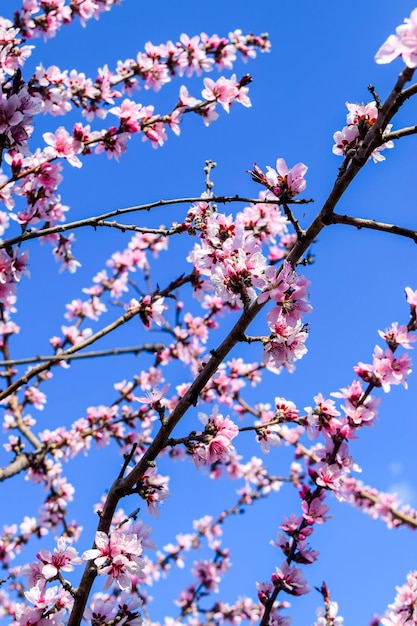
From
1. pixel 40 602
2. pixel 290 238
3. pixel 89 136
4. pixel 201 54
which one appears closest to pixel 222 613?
pixel 290 238

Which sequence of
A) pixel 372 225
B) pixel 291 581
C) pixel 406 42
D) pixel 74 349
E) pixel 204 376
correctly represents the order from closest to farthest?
pixel 406 42 < pixel 372 225 < pixel 204 376 < pixel 291 581 < pixel 74 349

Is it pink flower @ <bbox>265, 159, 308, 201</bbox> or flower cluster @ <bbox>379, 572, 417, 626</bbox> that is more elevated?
pink flower @ <bbox>265, 159, 308, 201</bbox>

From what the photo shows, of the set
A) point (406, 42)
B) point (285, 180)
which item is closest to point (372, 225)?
point (285, 180)

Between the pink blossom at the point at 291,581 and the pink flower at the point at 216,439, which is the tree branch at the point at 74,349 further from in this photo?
the pink blossom at the point at 291,581

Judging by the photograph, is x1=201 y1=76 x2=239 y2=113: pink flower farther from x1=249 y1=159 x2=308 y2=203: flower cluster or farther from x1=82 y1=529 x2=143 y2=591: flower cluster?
x1=82 y1=529 x2=143 y2=591: flower cluster

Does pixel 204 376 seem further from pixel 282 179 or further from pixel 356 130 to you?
pixel 356 130

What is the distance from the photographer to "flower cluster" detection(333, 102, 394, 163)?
2.65 metres

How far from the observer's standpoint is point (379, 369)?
10.6ft

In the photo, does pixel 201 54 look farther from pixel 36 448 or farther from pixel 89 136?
pixel 36 448

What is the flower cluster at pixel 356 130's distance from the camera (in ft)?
8.69

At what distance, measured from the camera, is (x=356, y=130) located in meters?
2.71

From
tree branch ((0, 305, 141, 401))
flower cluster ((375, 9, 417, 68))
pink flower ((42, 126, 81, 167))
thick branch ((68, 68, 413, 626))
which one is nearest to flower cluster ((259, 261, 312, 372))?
thick branch ((68, 68, 413, 626))

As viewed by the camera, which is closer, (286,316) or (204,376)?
(204,376)

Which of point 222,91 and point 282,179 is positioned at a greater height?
point 222,91
